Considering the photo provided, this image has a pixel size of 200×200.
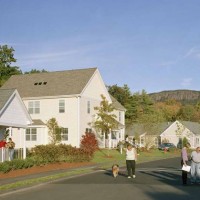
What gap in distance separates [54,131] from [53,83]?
6512 mm

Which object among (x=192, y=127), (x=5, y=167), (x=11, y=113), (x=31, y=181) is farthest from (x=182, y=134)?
(x=31, y=181)

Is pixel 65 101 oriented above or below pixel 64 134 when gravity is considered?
above

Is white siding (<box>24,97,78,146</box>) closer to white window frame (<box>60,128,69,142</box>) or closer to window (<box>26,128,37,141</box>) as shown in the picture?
white window frame (<box>60,128,69,142</box>)

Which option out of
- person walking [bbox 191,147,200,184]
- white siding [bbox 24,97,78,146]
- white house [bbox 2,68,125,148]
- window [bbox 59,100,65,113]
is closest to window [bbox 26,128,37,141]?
white house [bbox 2,68,125,148]

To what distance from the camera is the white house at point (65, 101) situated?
148ft

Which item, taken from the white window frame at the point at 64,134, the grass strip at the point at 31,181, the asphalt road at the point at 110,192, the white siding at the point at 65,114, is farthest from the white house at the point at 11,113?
the white window frame at the point at 64,134

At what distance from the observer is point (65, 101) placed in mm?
45938

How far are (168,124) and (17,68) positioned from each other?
3110cm

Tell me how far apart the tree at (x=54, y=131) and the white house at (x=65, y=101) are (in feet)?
1.49

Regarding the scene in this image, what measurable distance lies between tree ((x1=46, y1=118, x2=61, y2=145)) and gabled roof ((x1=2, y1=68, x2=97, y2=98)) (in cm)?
312

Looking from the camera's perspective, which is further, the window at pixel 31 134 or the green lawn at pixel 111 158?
the window at pixel 31 134

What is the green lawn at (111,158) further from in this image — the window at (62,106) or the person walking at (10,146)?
the person walking at (10,146)

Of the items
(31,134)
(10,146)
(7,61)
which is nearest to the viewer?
(10,146)

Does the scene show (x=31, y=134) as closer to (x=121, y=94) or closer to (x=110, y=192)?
(x=110, y=192)
